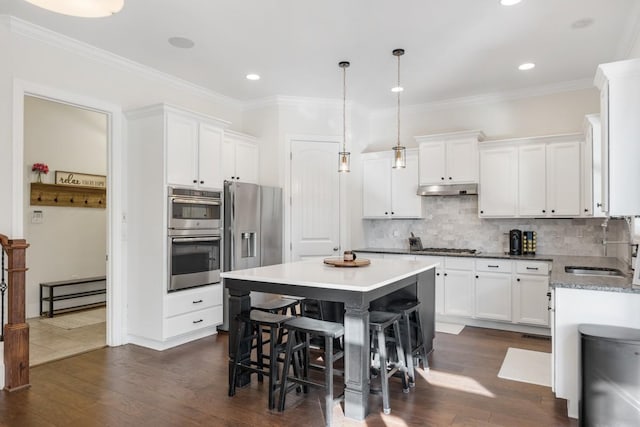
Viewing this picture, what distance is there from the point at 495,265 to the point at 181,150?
12.3 ft

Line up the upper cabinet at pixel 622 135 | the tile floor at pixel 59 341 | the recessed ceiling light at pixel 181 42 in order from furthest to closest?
1. the tile floor at pixel 59 341
2. the recessed ceiling light at pixel 181 42
3. the upper cabinet at pixel 622 135

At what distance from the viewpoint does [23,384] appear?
10.3ft

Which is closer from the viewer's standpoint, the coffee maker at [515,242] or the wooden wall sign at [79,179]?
the coffee maker at [515,242]

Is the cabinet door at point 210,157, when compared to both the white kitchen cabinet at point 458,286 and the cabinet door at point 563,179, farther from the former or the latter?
the cabinet door at point 563,179

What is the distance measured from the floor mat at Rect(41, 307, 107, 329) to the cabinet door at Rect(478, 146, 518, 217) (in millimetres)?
5117

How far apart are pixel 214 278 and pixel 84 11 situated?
10.6ft

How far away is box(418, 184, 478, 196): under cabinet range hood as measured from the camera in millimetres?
→ 5184

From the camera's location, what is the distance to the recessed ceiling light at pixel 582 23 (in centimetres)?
335

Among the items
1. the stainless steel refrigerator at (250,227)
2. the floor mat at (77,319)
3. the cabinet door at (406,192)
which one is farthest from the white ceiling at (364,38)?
the floor mat at (77,319)

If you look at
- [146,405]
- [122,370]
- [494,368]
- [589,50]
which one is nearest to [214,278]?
[122,370]

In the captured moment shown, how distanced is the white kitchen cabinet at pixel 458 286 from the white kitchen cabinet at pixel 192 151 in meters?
2.98

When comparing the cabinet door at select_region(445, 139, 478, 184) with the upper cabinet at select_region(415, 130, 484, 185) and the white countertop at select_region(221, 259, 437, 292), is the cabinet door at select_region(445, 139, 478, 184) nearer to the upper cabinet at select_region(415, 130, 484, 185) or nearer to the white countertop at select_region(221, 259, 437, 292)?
the upper cabinet at select_region(415, 130, 484, 185)

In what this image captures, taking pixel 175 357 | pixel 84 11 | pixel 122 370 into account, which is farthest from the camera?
pixel 175 357

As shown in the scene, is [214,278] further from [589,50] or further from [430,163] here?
[589,50]
